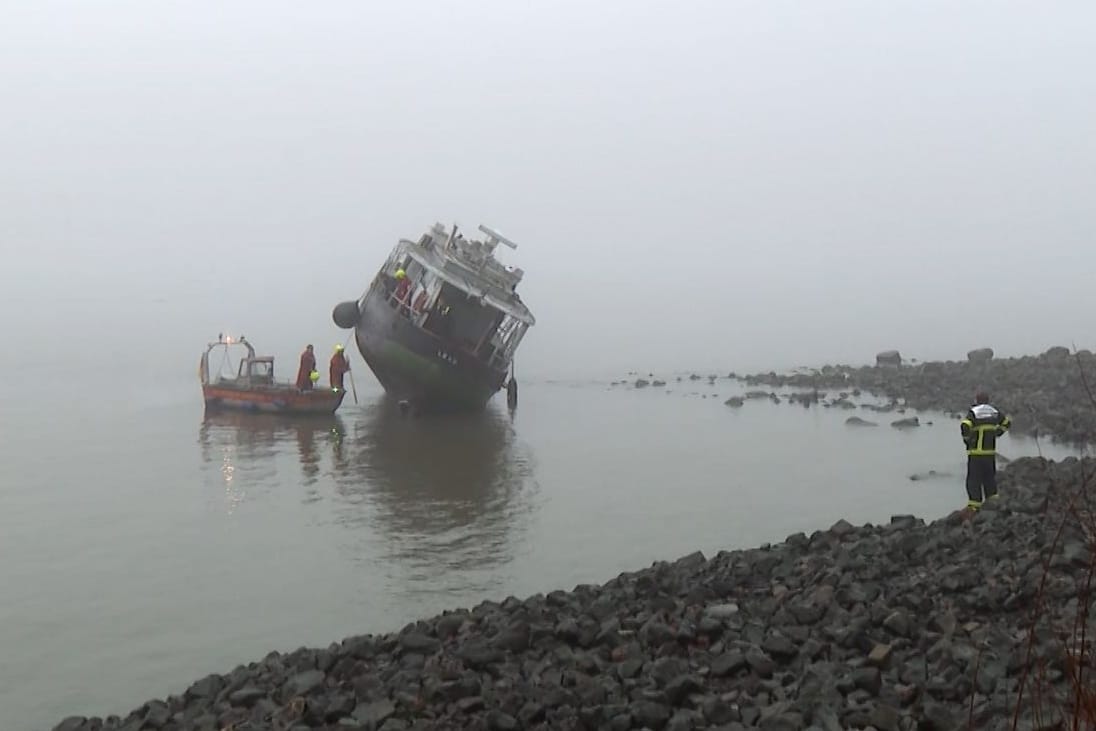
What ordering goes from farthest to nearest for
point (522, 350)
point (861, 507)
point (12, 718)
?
1. point (522, 350)
2. point (861, 507)
3. point (12, 718)

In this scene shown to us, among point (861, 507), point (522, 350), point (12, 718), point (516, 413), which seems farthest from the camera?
point (522, 350)

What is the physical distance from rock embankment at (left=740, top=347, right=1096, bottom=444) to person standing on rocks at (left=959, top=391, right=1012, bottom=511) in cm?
897

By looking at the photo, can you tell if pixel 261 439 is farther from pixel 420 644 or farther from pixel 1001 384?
pixel 1001 384

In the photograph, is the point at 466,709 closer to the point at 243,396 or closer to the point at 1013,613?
the point at 1013,613

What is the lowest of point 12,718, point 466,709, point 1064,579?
point 12,718

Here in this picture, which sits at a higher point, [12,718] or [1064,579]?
[1064,579]

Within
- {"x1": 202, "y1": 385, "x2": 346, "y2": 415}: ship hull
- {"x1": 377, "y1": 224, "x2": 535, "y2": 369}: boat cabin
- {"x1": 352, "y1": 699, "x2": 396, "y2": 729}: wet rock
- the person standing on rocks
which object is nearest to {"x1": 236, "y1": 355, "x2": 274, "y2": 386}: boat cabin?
{"x1": 202, "y1": 385, "x2": 346, "y2": 415}: ship hull

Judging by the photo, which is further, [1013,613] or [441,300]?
[441,300]

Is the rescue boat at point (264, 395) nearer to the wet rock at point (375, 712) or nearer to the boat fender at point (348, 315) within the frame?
the boat fender at point (348, 315)

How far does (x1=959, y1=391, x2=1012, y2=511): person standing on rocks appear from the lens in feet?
41.8

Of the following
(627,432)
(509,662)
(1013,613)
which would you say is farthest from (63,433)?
(1013,613)

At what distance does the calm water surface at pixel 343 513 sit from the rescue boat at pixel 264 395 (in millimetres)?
568

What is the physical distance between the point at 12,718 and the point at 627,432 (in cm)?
2130

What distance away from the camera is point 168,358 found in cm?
6334
